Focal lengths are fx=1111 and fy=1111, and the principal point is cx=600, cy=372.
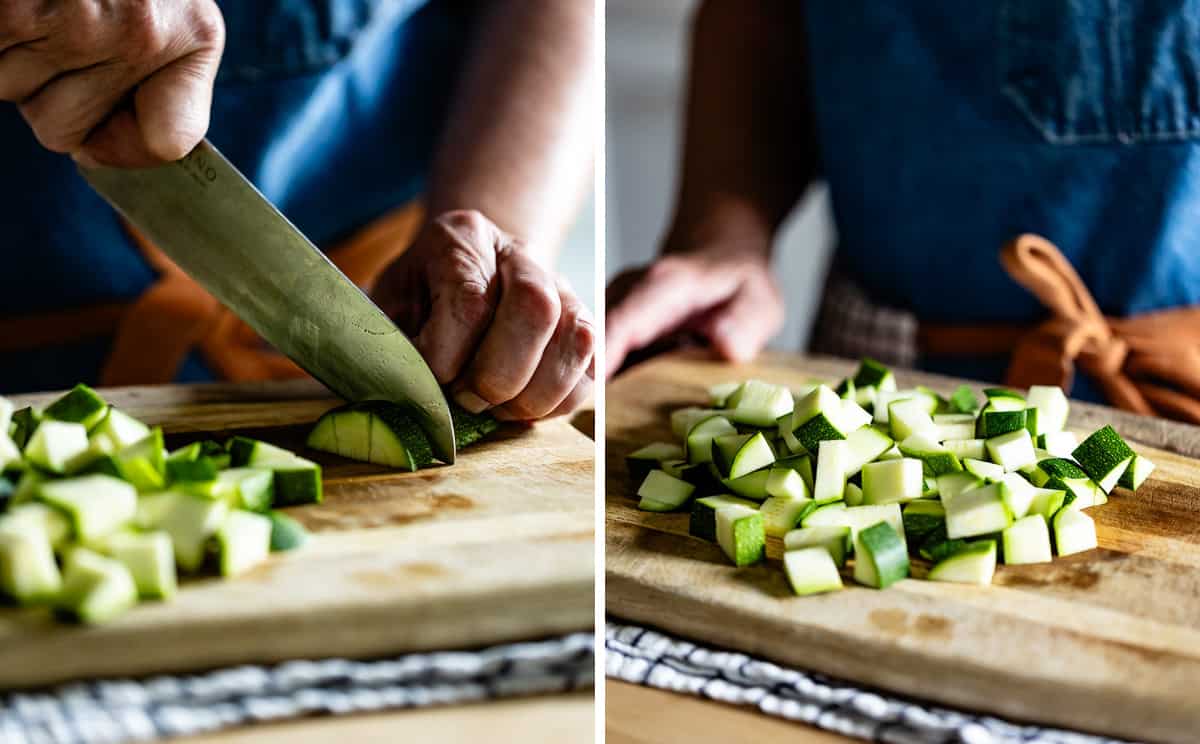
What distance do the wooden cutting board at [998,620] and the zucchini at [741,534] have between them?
0.03ft

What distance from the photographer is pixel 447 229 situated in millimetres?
1202

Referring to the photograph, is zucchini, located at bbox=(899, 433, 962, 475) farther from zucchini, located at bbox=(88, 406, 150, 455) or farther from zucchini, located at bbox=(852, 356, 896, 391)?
zucchini, located at bbox=(88, 406, 150, 455)

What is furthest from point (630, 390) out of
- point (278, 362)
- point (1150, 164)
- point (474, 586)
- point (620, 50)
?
point (620, 50)

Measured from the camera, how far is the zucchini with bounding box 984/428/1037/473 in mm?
1033

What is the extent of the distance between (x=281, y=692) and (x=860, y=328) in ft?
3.96

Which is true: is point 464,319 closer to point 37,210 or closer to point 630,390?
point 630,390

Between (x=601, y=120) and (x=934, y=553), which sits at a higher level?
(x=601, y=120)

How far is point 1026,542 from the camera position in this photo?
3.07 ft

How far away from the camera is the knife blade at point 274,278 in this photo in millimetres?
1064

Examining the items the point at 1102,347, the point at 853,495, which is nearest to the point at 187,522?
the point at 853,495

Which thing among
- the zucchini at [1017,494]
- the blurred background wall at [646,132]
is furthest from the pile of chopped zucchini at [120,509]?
the blurred background wall at [646,132]

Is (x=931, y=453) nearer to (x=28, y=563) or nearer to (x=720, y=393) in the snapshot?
(x=720, y=393)

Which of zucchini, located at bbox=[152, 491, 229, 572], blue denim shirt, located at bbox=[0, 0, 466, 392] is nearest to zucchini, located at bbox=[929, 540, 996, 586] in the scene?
zucchini, located at bbox=[152, 491, 229, 572]

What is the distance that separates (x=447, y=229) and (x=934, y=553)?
1.99 feet
